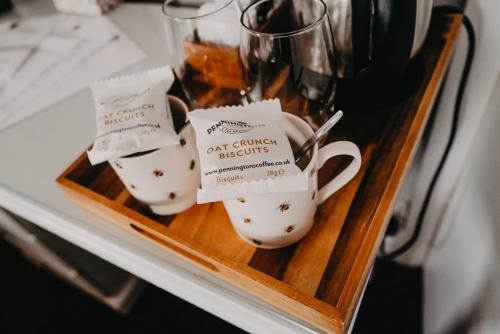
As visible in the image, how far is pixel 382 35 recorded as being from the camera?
14.4 inches

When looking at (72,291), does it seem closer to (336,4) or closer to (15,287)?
(15,287)

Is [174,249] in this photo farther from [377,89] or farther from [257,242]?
[377,89]

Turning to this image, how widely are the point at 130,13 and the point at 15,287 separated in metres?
0.88

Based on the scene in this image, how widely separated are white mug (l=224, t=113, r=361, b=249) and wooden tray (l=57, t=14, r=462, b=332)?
0.02m

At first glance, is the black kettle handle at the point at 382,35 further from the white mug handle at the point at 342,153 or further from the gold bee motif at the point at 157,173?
the gold bee motif at the point at 157,173

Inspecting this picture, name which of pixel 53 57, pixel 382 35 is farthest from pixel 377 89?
pixel 53 57

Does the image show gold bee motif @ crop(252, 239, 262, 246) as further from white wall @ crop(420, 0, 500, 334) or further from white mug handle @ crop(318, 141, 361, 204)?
white wall @ crop(420, 0, 500, 334)

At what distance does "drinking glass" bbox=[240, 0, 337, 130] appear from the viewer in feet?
1.15

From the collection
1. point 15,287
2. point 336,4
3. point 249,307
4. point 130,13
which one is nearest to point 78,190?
point 249,307

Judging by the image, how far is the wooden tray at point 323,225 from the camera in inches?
12.7

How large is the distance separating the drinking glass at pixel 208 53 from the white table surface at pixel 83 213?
150 mm

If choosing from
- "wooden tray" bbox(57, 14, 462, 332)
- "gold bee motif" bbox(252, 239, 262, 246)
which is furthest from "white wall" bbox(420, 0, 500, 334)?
"gold bee motif" bbox(252, 239, 262, 246)

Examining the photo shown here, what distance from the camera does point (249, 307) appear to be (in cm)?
35

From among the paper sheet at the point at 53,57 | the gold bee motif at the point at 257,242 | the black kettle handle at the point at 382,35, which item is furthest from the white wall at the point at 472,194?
the paper sheet at the point at 53,57
